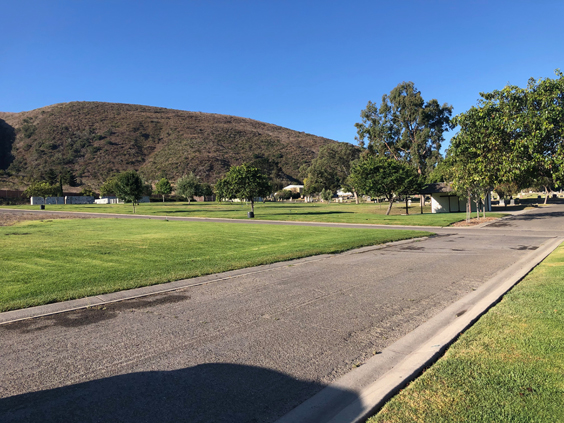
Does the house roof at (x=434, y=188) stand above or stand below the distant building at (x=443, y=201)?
above

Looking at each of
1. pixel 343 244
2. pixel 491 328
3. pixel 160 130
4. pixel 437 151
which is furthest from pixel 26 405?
pixel 160 130

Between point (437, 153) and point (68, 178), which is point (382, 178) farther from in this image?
point (68, 178)

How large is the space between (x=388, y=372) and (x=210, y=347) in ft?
6.79

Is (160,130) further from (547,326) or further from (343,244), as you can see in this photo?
(547,326)

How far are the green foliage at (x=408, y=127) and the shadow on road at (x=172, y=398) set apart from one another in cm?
5433

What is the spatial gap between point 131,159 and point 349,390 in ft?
432

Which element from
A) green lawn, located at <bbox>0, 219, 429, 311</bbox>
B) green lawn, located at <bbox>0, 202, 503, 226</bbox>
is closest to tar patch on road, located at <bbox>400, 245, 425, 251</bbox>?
green lawn, located at <bbox>0, 219, 429, 311</bbox>

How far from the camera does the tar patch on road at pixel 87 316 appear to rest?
213 inches

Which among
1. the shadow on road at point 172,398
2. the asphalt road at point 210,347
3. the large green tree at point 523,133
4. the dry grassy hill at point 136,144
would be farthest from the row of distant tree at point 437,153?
the dry grassy hill at point 136,144

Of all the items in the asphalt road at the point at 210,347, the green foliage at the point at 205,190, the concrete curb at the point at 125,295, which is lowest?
the concrete curb at the point at 125,295

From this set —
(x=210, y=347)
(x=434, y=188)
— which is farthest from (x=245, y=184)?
(x=210, y=347)

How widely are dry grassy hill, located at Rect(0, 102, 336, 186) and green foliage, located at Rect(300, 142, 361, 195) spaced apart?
30.8 m

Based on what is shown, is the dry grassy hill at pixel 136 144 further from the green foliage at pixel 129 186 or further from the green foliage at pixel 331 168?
the green foliage at pixel 129 186

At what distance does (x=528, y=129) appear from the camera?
35.2ft
